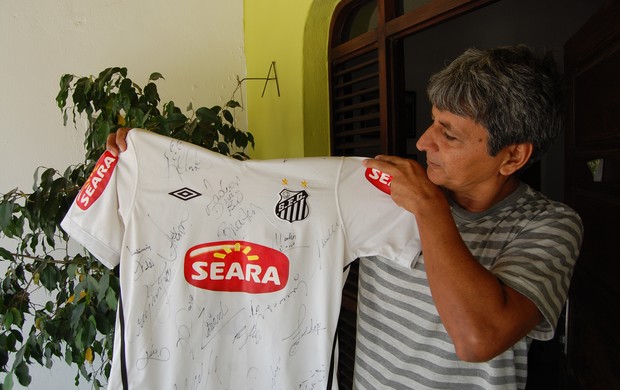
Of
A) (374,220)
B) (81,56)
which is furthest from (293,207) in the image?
(81,56)

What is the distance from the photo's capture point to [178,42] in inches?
71.5

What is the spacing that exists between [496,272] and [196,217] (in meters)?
0.56

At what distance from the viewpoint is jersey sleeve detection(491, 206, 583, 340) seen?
62 cm

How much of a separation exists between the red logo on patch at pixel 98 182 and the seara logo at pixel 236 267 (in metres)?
0.22

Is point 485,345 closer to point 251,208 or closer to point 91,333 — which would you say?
point 251,208

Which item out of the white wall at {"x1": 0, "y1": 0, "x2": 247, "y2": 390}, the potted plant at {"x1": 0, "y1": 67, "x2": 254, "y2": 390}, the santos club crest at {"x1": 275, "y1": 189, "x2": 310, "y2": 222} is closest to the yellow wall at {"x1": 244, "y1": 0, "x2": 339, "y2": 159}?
the white wall at {"x1": 0, "y1": 0, "x2": 247, "y2": 390}

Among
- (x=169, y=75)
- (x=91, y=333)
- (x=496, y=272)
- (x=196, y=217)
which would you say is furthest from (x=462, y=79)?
(x=169, y=75)

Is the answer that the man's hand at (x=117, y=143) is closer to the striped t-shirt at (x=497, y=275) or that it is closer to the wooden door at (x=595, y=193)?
the striped t-shirt at (x=497, y=275)

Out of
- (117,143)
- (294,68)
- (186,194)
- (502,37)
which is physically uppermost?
(502,37)

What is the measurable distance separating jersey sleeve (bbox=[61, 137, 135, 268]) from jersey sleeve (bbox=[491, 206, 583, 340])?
2.30 feet

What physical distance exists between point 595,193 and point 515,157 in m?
0.59

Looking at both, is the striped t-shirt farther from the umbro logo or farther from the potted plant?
the potted plant

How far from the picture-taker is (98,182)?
83cm

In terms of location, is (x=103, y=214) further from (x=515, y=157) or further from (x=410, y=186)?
(x=515, y=157)
